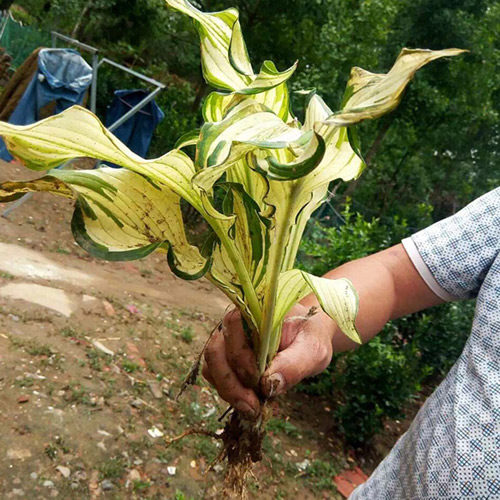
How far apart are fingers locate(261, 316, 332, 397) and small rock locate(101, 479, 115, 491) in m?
1.59

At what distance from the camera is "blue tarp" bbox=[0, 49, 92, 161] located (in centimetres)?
489

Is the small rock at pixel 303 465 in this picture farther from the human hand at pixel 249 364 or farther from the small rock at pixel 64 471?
the human hand at pixel 249 364

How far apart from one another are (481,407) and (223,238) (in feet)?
2.07

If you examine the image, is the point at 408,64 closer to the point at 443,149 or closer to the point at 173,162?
the point at 173,162

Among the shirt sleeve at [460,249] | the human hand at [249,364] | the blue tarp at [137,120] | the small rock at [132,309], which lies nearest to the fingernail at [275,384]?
the human hand at [249,364]

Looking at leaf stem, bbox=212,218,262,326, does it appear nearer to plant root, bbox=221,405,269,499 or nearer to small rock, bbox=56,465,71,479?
plant root, bbox=221,405,269,499

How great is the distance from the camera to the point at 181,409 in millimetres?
2920

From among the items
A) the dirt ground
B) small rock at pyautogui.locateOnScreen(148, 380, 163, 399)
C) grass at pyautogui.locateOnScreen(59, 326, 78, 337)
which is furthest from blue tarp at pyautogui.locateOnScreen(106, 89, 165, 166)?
small rock at pyautogui.locateOnScreen(148, 380, 163, 399)

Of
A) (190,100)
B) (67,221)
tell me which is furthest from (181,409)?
(190,100)

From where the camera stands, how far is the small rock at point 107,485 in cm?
212

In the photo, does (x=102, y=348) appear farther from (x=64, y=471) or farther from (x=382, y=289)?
(x=382, y=289)

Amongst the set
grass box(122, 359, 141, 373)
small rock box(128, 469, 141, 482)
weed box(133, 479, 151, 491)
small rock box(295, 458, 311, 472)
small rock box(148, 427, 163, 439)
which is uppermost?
weed box(133, 479, 151, 491)

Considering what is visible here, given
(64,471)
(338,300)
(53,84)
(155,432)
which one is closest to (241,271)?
(338,300)

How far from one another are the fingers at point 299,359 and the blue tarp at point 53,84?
4.72 m
